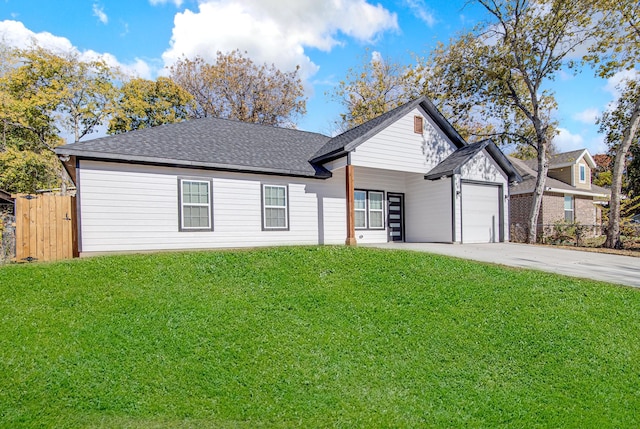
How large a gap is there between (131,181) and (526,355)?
422 inches

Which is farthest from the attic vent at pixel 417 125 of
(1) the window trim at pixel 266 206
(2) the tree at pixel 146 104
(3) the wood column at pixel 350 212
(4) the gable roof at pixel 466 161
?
(2) the tree at pixel 146 104

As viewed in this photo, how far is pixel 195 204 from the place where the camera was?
455 inches

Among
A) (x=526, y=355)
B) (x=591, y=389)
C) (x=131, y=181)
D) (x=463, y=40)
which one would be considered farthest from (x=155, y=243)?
(x=463, y=40)

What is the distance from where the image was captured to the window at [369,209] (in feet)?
49.2

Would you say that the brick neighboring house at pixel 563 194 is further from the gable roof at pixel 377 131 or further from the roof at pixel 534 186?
the gable roof at pixel 377 131

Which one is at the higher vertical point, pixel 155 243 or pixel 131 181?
A: pixel 131 181

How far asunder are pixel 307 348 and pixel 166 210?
7.89 metres

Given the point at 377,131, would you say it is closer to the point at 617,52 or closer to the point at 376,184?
the point at 376,184

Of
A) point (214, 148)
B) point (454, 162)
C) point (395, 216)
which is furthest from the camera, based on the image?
point (395, 216)

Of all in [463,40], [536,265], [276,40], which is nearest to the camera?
[536,265]

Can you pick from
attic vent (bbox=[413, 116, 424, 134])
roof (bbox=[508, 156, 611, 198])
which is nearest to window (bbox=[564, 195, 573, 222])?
roof (bbox=[508, 156, 611, 198])

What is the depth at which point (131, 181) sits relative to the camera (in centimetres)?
1066

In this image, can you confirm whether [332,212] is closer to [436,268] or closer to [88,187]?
[436,268]

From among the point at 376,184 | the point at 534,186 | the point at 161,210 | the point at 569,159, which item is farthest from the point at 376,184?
the point at 569,159
